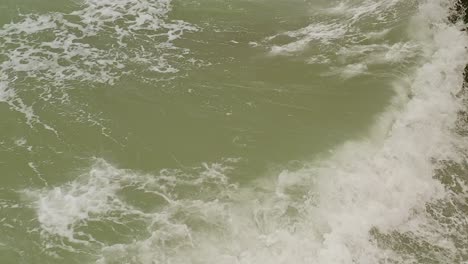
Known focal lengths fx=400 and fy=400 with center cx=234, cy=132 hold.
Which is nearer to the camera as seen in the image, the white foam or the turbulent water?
the turbulent water

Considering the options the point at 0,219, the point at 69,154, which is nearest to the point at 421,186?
the point at 69,154

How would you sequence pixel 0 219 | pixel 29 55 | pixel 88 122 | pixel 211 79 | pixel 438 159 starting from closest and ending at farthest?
pixel 0 219, pixel 438 159, pixel 88 122, pixel 211 79, pixel 29 55

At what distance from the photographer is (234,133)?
10172 mm

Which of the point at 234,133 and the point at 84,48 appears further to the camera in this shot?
the point at 84,48

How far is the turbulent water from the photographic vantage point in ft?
26.6

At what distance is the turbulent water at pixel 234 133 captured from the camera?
8109mm

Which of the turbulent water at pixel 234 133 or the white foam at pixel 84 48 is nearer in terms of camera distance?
the turbulent water at pixel 234 133

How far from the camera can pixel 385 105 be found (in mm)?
10688

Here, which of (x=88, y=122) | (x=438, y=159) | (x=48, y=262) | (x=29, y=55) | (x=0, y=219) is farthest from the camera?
(x=29, y=55)

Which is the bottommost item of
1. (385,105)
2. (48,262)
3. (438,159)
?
(48,262)

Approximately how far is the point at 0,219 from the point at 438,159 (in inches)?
389

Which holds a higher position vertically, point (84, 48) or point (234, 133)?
point (84, 48)

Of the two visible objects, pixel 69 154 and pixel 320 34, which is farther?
pixel 320 34

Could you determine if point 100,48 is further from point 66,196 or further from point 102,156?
point 66,196
